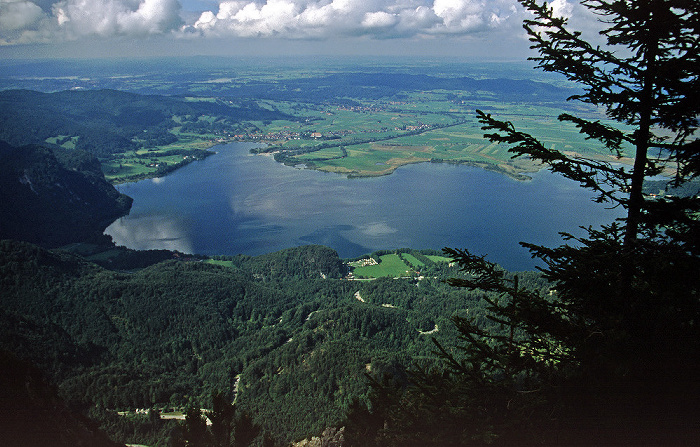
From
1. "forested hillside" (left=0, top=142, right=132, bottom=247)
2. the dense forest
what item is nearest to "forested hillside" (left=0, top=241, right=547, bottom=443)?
the dense forest

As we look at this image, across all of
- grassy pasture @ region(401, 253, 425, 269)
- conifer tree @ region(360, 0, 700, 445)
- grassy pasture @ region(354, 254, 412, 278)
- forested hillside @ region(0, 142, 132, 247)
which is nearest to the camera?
conifer tree @ region(360, 0, 700, 445)

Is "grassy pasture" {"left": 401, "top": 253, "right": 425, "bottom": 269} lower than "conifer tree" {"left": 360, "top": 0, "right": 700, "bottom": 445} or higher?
lower

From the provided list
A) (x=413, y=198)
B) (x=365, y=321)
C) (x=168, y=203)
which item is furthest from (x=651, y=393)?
(x=168, y=203)

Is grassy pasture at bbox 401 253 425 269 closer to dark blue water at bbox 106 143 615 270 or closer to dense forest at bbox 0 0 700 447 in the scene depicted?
dense forest at bbox 0 0 700 447

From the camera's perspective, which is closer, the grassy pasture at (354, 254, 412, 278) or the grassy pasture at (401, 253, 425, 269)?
the grassy pasture at (354, 254, 412, 278)

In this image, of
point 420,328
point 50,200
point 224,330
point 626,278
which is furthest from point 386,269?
point 50,200

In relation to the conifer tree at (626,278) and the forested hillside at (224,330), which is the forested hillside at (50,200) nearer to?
the forested hillside at (224,330)

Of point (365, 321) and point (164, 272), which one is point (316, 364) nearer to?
point (365, 321)
